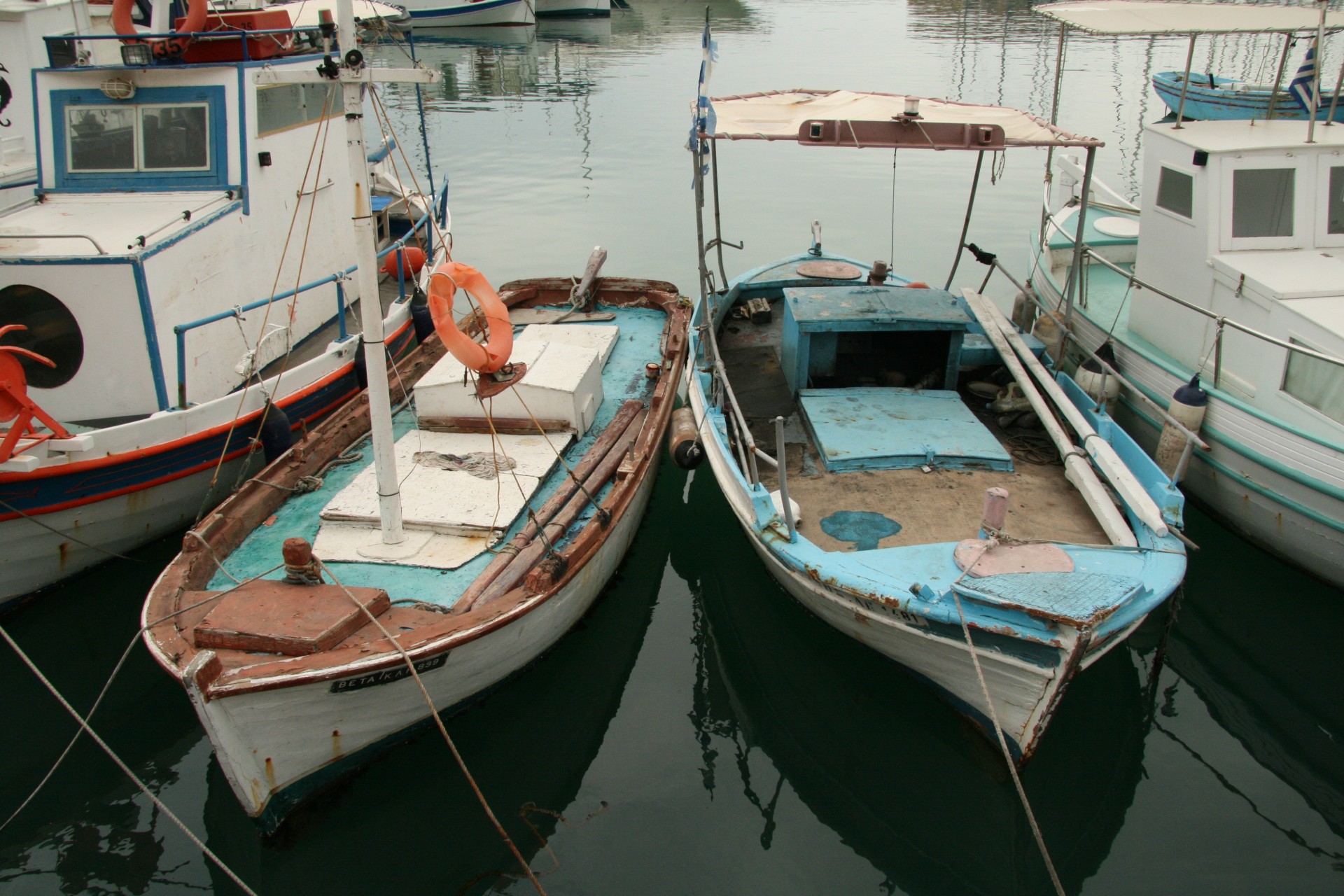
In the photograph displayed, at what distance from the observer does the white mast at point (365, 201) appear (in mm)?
5867

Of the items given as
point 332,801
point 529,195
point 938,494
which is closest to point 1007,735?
point 938,494

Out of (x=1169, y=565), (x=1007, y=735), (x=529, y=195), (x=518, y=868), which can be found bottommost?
(x=518, y=868)

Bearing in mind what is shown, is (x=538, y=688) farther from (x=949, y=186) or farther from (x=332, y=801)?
(x=949, y=186)

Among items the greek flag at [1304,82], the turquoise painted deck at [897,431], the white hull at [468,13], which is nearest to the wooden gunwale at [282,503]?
the turquoise painted deck at [897,431]

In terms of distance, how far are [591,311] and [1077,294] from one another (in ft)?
21.5

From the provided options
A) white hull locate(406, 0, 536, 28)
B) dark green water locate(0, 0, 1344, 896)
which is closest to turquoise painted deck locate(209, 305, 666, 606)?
dark green water locate(0, 0, 1344, 896)

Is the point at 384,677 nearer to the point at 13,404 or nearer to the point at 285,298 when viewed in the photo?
the point at 13,404

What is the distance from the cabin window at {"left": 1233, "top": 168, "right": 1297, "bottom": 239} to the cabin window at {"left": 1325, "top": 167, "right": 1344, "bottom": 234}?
39cm

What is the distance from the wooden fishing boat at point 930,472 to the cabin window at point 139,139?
570 centimetres

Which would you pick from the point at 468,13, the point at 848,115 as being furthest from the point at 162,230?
the point at 468,13

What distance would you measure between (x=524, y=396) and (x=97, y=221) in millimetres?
4713

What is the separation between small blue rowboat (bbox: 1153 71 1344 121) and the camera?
1678cm

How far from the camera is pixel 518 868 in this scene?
6.18 m

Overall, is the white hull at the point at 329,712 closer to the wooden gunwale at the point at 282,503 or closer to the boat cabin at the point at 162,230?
the wooden gunwale at the point at 282,503
